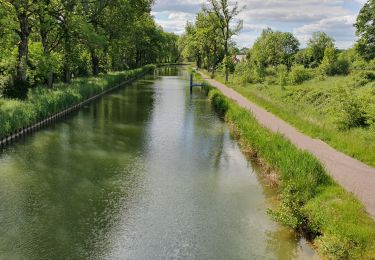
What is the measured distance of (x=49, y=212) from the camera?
1138 centimetres

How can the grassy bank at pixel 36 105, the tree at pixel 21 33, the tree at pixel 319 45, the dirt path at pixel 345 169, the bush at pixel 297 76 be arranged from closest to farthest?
the dirt path at pixel 345 169
the grassy bank at pixel 36 105
the tree at pixel 21 33
the bush at pixel 297 76
the tree at pixel 319 45

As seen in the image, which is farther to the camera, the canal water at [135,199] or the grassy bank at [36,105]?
the grassy bank at [36,105]

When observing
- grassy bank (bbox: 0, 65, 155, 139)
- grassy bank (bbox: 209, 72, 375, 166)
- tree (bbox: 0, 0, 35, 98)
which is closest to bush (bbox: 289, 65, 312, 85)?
grassy bank (bbox: 209, 72, 375, 166)

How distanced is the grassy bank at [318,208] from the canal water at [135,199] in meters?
0.59

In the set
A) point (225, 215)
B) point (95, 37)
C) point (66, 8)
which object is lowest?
point (225, 215)

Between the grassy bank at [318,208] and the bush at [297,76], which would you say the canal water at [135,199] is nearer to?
the grassy bank at [318,208]

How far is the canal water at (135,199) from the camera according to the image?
379 inches

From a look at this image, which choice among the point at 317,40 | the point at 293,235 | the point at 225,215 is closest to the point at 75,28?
the point at 225,215

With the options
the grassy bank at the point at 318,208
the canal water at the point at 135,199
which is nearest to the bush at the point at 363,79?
the canal water at the point at 135,199

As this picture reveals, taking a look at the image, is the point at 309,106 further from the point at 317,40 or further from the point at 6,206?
the point at 317,40

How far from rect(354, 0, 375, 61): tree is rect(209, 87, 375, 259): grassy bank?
4644cm

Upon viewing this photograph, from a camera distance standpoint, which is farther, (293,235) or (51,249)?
(293,235)

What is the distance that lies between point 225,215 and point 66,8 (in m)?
24.3

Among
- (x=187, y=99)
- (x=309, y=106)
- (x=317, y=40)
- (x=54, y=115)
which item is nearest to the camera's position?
(x=54, y=115)
